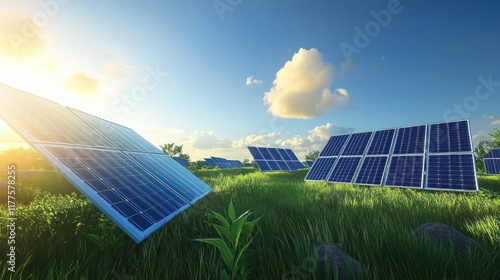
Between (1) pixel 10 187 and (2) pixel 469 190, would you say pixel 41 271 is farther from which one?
(2) pixel 469 190

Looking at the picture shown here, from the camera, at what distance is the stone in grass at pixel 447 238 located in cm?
387

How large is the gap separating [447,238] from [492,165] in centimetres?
3806

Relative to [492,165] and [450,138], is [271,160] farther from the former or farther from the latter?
[492,165]

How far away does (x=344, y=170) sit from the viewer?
13727 millimetres

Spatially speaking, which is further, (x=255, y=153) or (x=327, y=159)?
(x=255, y=153)

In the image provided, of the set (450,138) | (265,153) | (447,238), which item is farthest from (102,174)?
(265,153)

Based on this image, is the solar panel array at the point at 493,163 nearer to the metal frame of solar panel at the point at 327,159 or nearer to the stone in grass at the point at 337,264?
the metal frame of solar panel at the point at 327,159

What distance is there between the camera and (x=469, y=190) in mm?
8664

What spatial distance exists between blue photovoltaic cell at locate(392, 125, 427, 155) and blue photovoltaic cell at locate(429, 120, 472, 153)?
0.42m

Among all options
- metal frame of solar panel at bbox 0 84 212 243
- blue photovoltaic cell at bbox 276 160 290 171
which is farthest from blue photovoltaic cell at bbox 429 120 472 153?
blue photovoltaic cell at bbox 276 160 290 171

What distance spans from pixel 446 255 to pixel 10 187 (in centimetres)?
684

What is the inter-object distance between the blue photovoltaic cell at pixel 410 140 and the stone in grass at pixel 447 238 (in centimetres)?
901

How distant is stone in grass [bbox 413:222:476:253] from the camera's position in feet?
12.7

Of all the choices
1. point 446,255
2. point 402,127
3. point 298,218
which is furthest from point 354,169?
point 446,255
